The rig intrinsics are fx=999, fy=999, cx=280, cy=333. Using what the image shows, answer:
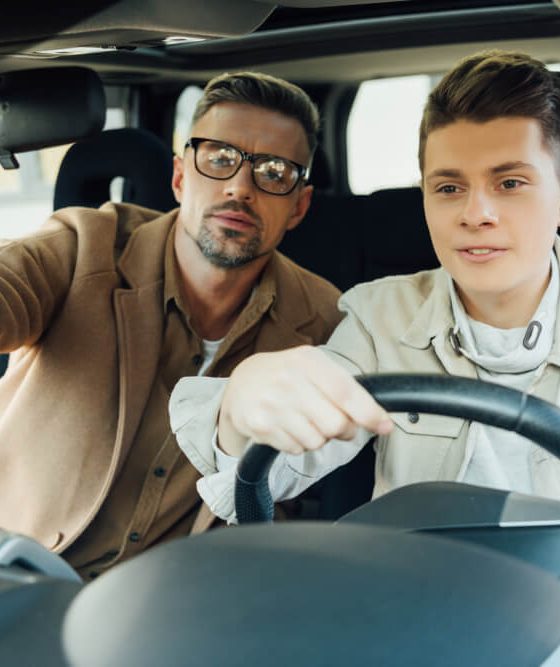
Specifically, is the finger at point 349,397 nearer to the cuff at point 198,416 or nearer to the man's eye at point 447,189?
the cuff at point 198,416

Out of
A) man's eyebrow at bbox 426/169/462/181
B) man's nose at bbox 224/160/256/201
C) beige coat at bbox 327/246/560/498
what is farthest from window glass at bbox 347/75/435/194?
man's eyebrow at bbox 426/169/462/181

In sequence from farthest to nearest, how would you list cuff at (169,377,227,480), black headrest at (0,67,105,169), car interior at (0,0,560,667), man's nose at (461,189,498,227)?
black headrest at (0,67,105,169) < man's nose at (461,189,498,227) < cuff at (169,377,227,480) < car interior at (0,0,560,667)

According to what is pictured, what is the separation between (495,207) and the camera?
Answer: 141 cm

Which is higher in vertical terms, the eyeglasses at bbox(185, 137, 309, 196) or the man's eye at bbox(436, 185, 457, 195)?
the man's eye at bbox(436, 185, 457, 195)

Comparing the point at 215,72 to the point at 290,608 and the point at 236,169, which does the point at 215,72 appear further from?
the point at 290,608

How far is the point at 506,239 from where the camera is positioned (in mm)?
1396

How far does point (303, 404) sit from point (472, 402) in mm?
145

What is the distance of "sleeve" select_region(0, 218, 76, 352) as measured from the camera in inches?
65.7

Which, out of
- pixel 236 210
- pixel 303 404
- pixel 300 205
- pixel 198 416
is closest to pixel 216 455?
pixel 198 416

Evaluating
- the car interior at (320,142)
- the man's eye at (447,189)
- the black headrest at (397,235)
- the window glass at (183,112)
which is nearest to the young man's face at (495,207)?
the man's eye at (447,189)

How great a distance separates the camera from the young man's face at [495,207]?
1.40 metres

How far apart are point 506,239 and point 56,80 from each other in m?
0.73

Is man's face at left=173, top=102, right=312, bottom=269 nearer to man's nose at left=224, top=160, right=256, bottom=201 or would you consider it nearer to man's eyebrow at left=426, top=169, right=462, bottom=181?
man's nose at left=224, top=160, right=256, bottom=201

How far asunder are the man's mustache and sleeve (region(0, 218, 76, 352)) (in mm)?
270
